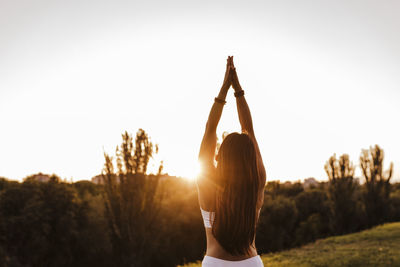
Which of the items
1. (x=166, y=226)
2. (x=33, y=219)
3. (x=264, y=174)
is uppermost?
(x=264, y=174)

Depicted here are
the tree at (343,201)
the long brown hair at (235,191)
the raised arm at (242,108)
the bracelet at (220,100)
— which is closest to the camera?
the long brown hair at (235,191)

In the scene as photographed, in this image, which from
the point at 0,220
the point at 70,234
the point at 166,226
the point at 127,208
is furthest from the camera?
the point at 166,226

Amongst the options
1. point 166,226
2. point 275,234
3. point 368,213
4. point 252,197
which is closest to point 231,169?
point 252,197

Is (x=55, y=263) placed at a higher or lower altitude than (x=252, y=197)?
lower

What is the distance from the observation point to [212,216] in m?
1.91

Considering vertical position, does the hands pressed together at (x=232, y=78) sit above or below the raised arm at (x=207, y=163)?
above

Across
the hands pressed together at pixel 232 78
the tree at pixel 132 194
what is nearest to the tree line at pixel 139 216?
the tree at pixel 132 194

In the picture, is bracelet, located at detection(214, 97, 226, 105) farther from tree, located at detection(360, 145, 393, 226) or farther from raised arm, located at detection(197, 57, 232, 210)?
tree, located at detection(360, 145, 393, 226)

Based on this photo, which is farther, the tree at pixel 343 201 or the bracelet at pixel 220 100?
the tree at pixel 343 201

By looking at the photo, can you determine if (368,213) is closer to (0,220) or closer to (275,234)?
(275,234)

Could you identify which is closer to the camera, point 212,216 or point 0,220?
point 212,216

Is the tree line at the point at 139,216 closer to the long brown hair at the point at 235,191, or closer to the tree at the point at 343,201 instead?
the tree at the point at 343,201

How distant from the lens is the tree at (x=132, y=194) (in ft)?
46.0

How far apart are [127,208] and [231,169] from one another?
13.1 meters
